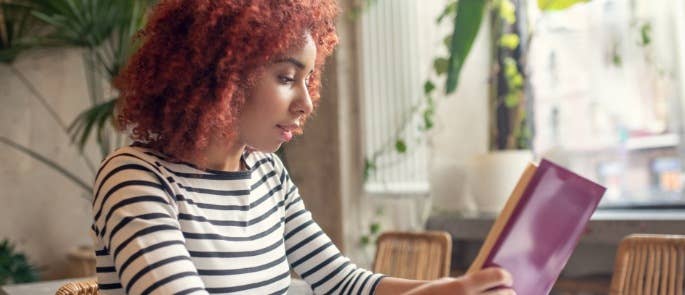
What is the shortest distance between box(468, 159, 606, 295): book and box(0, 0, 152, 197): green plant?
2.37 m

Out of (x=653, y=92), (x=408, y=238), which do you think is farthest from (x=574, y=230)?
(x=653, y=92)

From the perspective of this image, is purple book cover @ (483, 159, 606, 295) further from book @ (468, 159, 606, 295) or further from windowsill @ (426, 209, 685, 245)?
windowsill @ (426, 209, 685, 245)

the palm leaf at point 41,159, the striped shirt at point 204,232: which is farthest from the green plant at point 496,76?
Answer: the striped shirt at point 204,232

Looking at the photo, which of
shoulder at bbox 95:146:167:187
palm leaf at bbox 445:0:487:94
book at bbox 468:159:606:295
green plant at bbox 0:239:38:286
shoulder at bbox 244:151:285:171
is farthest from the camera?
green plant at bbox 0:239:38:286

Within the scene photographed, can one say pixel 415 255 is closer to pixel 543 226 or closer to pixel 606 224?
pixel 606 224

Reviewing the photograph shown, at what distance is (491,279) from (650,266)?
2.54 feet

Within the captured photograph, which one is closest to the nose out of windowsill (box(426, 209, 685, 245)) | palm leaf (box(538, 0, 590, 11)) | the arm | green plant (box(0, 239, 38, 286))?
the arm

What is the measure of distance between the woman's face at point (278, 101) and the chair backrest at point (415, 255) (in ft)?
3.14

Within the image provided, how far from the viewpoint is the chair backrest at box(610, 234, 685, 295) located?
62.1 inches

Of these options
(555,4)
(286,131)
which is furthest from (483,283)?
(555,4)

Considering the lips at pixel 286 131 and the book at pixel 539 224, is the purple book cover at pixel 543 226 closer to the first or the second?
the book at pixel 539 224

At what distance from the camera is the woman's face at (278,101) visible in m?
1.22

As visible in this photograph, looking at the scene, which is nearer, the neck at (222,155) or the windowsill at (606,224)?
the neck at (222,155)

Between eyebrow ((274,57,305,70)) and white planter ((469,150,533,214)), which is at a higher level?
eyebrow ((274,57,305,70))
